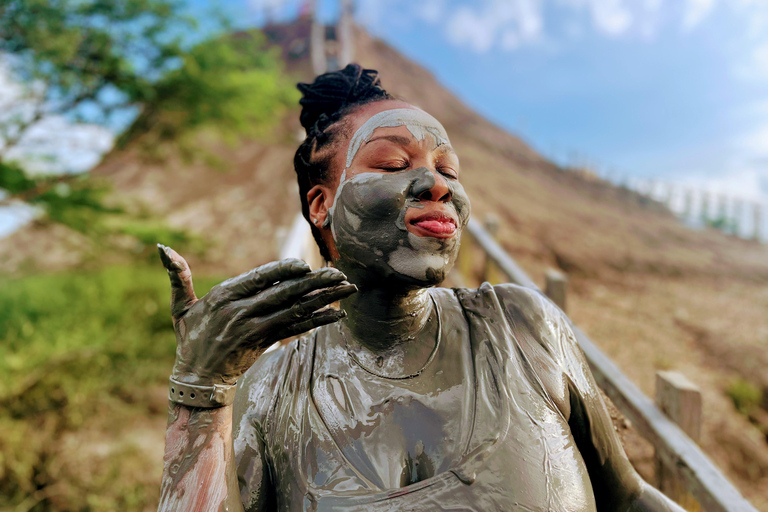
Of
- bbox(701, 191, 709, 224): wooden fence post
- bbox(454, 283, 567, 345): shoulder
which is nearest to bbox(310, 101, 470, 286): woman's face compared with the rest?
bbox(454, 283, 567, 345): shoulder

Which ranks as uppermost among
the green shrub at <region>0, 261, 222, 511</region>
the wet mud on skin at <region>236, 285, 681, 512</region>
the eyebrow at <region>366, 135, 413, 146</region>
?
the eyebrow at <region>366, 135, 413, 146</region>

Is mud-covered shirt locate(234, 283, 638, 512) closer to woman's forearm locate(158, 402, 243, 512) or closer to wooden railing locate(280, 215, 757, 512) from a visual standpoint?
woman's forearm locate(158, 402, 243, 512)

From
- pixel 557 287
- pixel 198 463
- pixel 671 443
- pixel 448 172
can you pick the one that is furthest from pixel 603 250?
pixel 198 463

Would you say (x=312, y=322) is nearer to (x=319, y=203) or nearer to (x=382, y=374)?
(x=382, y=374)

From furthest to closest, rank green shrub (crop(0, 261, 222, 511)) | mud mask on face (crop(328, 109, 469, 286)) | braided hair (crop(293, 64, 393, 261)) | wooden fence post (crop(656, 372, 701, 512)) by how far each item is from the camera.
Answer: green shrub (crop(0, 261, 222, 511)), wooden fence post (crop(656, 372, 701, 512)), braided hair (crop(293, 64, 393, 261)), mud mask on face (crop(328, 109, 469, 286))

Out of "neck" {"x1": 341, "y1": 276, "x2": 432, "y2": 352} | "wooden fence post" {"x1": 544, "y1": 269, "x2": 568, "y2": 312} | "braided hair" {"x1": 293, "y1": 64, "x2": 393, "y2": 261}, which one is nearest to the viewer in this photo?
"neck" {"x1": 341, "y1": 276, "x2": 432, "y2": 352}

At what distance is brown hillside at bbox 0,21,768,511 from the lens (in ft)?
22.5

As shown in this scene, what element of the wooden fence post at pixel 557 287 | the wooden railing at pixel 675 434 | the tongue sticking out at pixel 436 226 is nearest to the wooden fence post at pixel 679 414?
the wooden railing at pixel 675 434

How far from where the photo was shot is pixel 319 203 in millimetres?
1340

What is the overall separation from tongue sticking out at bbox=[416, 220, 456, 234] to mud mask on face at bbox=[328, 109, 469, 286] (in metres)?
0.02

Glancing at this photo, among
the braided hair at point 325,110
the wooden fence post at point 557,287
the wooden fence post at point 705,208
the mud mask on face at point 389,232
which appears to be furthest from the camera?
the wooden fence post at point 705,208

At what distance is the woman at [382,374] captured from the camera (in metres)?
1.00

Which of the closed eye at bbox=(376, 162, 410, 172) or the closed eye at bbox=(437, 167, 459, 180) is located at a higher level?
the closed eye at bbox=(437, 167, 459, 180)

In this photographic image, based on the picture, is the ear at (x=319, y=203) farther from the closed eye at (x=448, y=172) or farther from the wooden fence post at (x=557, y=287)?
the wooden fence post at (x=557, y=287)
